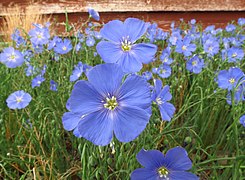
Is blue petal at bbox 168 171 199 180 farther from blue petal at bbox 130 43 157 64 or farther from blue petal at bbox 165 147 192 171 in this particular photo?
blue petal at bbox 130 43 157 64

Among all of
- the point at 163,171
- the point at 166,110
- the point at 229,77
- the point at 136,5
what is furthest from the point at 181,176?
the point at 136,5

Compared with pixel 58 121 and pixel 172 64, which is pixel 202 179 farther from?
pixel 172 64

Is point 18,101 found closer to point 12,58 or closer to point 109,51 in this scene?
point 12,58

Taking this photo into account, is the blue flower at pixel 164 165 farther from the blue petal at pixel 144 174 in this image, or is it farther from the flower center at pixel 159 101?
the flower center at pixel 159 101

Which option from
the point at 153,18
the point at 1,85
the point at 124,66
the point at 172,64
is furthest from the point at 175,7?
the point at 124,66

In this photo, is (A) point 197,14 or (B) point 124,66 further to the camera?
(A) point 197,14

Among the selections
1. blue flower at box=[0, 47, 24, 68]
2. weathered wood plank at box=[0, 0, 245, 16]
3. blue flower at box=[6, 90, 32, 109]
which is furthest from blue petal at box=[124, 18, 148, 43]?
weathered wood plank at box=[0, 0, 245, 16]
